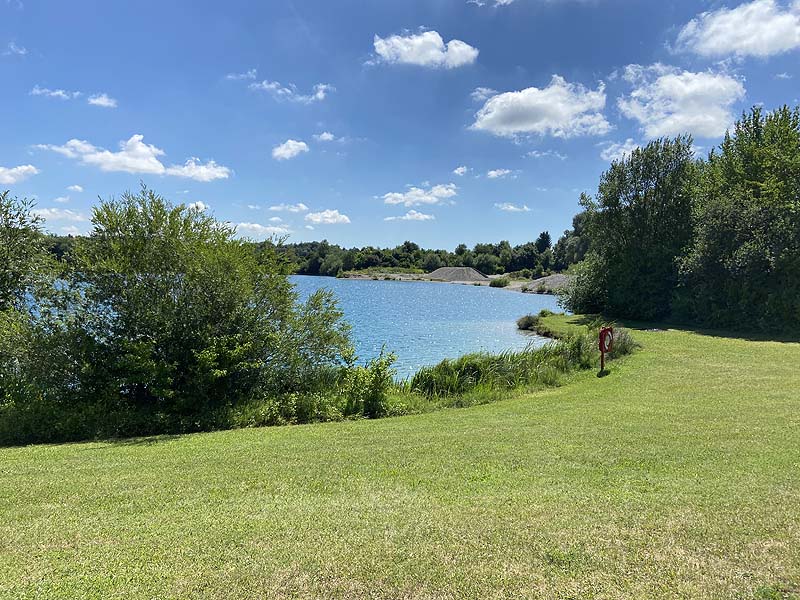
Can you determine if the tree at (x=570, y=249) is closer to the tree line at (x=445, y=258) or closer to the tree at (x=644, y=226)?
the tree line at (x=445, y=258)

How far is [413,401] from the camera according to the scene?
12234 millimetres

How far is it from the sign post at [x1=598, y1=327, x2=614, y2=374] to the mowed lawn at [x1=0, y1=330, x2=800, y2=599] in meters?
5.52

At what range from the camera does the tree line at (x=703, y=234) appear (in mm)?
22734

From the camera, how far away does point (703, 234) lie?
25.3 m

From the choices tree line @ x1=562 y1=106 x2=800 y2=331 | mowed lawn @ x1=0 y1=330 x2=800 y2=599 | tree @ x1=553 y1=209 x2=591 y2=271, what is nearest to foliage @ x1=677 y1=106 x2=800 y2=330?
tree line @ x1=562 y1=106 x2=800 y2=331

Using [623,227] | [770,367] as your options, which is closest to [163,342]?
[770,367]

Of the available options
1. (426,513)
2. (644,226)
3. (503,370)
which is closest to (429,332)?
(644,226)

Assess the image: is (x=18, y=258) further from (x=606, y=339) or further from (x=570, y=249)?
(x=570, y=249)

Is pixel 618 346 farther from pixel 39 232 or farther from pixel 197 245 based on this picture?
pixel 39 232

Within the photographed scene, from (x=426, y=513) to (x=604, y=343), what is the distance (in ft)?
38.5

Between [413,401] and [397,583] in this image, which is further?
[413,401]

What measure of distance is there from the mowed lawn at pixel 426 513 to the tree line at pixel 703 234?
17680mm

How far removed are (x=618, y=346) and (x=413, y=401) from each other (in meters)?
8.49

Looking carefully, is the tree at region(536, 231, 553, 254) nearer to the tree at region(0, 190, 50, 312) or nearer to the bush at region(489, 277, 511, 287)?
the bush at region(489, 277, 511, 287)
